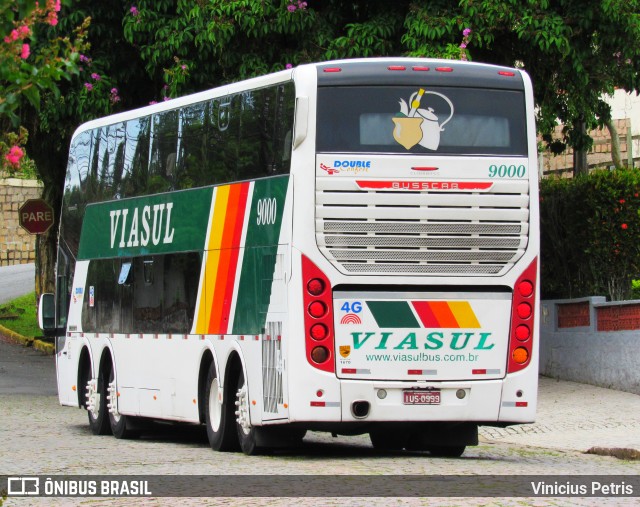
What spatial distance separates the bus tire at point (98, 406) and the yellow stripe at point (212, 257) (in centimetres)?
350

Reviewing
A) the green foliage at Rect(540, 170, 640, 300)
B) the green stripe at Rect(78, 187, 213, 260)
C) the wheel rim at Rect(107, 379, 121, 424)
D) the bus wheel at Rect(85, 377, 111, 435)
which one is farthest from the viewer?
the green foliage at Rect(540, 170, 640, 300)

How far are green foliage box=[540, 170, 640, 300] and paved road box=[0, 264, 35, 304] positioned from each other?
21.8m

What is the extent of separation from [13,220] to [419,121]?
42.3 m

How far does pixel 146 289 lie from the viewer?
18672 mm

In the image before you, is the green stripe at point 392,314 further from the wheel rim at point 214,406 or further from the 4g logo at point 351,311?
the wheel rim at point 214,406

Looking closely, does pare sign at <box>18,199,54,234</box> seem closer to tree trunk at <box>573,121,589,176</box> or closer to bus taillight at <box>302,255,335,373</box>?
tree trunk at <box>573,121,589,176</box>

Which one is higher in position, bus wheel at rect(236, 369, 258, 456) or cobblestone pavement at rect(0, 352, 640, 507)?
bus wheel at rect(236, 369, 258, 456)

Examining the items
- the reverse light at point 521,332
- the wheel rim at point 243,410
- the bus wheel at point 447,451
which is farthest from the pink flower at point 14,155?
the bus wheel at point 447,451

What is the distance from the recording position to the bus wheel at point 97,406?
2008 centimetres

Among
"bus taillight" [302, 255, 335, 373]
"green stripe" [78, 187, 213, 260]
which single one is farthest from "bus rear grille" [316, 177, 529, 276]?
"green stripe" [78, 187, 213, 260]

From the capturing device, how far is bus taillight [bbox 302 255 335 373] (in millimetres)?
14344

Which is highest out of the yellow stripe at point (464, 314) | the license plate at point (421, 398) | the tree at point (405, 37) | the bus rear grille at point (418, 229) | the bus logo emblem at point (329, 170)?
the tree at point (405, 37)

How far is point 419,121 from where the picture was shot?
14594mm

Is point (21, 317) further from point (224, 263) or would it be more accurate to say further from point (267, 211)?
point (267, 211)
